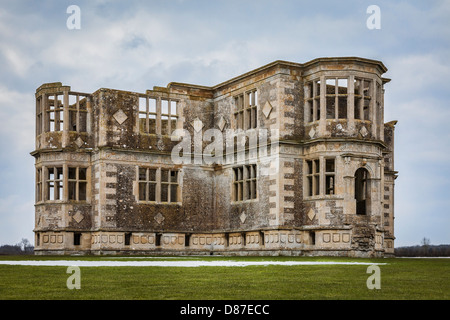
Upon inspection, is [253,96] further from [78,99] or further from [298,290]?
[298,290]

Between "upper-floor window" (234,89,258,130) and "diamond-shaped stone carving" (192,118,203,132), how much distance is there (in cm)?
260

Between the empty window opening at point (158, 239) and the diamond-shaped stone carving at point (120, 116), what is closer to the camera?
the diamond-shaped stone carving at point (120, 116)

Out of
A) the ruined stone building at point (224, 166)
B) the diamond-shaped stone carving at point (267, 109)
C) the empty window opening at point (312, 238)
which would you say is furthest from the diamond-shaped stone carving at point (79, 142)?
the empty window opening at point (312, 238)

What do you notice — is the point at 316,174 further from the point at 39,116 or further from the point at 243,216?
the point at 39,116

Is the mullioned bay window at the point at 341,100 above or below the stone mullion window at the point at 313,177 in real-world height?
above

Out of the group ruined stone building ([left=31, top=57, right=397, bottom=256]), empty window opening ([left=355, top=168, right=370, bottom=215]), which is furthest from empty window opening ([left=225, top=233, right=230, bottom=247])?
empty window opening ([left=355, top=168, right=370, bottom=215])

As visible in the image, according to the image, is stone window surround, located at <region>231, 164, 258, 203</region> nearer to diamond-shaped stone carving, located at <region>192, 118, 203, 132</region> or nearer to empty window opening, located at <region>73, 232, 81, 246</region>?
diamond-shaped stone carving, located at <region>192, 118, 203, 132</region>

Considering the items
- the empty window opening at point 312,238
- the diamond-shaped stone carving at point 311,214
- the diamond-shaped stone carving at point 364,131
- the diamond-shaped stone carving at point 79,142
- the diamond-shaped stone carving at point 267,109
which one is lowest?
the empty window opening at point 312,238

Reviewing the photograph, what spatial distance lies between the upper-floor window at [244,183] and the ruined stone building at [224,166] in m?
0.06

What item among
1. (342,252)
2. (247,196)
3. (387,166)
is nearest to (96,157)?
(247,196)

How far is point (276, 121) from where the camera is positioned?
3609 cm

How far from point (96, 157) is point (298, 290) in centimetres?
2767

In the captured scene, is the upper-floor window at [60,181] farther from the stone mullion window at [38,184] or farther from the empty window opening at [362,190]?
the empty window opening at [362,190]

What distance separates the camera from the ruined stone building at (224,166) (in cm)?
3494
